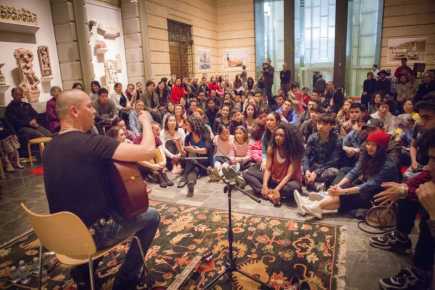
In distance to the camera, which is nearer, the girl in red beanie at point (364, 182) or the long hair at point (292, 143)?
the girl in red beanie at point (364, 182)

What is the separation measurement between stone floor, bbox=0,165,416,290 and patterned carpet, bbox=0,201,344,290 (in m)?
0.12

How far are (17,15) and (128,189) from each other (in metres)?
5.98

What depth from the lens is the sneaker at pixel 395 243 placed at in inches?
106

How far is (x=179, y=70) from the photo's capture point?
11.2 m

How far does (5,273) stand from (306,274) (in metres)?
2.60

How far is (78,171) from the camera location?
1.77 metres

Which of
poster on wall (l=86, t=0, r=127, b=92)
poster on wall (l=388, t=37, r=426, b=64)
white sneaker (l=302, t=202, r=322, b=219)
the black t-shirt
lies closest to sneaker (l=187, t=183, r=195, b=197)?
white sneaker (l=302, t=202, r=322, b=219)

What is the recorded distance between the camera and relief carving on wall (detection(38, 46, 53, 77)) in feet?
21.6

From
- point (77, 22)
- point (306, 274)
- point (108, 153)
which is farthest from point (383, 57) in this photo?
point (108, 153)

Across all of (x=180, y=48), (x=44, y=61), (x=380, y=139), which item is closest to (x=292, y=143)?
(x=380, y=139)

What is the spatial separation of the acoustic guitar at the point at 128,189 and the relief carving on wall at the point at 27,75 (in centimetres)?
554

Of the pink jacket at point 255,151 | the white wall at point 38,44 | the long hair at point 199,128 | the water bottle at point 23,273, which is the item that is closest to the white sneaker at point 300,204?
the pink jacket at point 255,151

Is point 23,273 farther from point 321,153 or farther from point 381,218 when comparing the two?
point 321,153

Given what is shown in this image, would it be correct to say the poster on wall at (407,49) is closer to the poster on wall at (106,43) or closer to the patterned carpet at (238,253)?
the poster on wall at (106,43)
